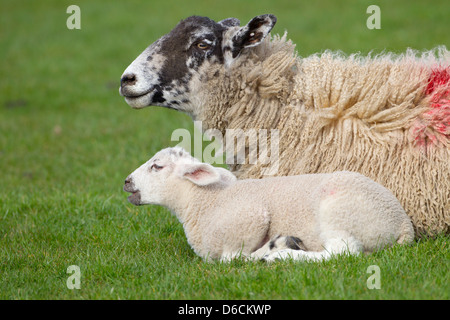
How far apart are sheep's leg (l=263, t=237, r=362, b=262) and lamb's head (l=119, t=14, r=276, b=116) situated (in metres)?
1.69

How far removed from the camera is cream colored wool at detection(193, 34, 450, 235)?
4980 mm

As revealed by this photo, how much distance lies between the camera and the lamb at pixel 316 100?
4992mm

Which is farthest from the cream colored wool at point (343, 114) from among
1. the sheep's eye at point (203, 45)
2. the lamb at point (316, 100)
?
the sheep's eye at point (203, 45)

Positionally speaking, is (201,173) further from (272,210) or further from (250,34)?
(250,34)

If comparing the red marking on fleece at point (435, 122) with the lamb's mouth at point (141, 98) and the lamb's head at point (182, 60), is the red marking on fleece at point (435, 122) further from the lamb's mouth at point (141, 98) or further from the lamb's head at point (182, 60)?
the lamb's mouth at point (141, 98)

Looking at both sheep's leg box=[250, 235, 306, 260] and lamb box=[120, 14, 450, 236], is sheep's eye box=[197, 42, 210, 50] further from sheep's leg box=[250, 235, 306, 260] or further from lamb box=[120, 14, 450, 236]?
sheep's leg box=[250, 235, 306, 260]

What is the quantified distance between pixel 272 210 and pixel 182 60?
158cm

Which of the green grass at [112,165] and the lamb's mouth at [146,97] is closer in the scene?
the green grass at [112,165]

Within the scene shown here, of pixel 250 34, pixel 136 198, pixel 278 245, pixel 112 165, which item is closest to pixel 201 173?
pixel 136 198

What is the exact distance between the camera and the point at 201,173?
16.5ft

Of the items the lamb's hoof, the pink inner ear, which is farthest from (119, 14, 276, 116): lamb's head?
the lamb's hoof

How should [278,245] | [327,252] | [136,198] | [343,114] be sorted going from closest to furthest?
[327,252] → [278,245] → [136,198] → [343,114]

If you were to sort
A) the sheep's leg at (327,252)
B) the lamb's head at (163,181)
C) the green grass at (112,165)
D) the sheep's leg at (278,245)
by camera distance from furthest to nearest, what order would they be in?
the lamb's head at (163,181) < the sheep's leg at (278,245) < the sheep's leg at (327,252) < the green grass at (112,165)
